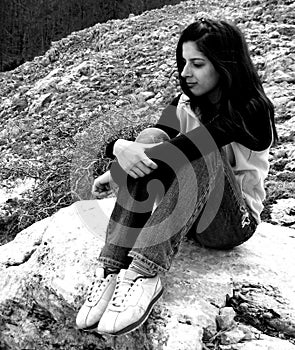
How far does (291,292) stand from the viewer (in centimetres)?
198

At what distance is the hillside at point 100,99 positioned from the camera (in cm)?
391

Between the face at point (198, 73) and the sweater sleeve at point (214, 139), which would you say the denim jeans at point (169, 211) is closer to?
the sweater sleeve at point (214, 139)

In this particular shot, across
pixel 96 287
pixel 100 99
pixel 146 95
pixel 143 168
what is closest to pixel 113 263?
pixel 96 287

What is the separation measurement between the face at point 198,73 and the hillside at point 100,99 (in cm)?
133

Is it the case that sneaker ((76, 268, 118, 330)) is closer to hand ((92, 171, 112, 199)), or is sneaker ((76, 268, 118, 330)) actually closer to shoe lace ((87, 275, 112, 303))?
shoe lace ((87, 275, 112, 303))

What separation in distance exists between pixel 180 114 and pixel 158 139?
14 centimetres

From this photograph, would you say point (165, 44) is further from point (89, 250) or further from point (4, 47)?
point (4, 47)

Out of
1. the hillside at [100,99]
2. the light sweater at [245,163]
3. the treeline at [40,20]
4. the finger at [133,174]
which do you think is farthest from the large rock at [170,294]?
the treeline at [40,20]

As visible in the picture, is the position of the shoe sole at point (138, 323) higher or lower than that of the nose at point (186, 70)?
lower

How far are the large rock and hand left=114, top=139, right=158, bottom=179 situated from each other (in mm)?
403

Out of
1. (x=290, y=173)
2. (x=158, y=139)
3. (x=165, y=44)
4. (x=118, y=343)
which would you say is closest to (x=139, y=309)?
(x=118, y=343)

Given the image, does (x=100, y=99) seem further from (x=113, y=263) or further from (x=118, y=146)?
(x=113, y=263)

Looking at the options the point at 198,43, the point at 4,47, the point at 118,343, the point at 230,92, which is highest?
the point at 198,43

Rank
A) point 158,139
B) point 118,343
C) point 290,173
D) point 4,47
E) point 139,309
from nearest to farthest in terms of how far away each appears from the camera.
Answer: point 139,309 < point 118,343 < point 158,139 < point 290,173 < point 4,47
